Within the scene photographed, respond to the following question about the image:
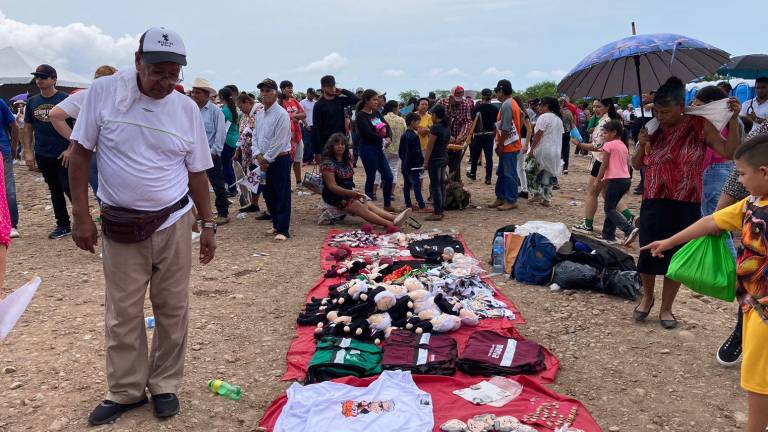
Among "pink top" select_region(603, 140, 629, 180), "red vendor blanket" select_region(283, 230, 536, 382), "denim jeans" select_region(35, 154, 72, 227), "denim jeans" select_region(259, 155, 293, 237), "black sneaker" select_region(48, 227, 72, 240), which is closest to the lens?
"red vendor blanket" select_region(283, 230, 536, 382)

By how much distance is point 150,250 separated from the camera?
116 inches

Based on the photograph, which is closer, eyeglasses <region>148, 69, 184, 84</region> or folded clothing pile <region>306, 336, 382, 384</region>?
eyeglasses <region>148, 69, 184, 84</region>

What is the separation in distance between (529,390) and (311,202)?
687cm

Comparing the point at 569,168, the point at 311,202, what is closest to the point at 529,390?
the point at 311,202

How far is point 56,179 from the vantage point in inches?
279

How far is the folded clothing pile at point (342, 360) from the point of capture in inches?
143

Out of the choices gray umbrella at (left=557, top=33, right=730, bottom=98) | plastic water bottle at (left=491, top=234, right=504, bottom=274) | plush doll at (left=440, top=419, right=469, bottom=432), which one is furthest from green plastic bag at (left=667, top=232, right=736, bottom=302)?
plastic water bottle at (left=491, top=234, right=504, bottom=274)

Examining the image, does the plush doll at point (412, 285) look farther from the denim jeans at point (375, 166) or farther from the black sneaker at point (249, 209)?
the black sneaker at point (249, 209)

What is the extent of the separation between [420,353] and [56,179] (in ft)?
18.7

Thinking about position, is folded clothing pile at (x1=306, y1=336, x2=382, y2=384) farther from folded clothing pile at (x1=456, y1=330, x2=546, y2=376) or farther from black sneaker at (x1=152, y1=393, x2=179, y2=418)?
black sneaker at (x1=152, y1=393, x2=179, y2=418)

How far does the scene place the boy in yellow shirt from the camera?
2424 mm

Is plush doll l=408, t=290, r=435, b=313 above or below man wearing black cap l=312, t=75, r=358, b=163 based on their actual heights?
below

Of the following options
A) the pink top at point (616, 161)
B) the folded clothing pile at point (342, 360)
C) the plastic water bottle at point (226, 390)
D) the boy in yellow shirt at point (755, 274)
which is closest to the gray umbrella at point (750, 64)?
the pink top at point (616, 161)

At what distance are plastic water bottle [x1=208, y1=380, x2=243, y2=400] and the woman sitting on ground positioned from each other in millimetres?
4394
